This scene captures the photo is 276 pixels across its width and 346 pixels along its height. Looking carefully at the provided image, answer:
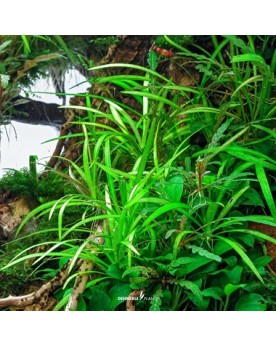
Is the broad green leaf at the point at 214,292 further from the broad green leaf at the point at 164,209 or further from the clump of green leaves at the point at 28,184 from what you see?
the clump of green leaves at the point at 28,184

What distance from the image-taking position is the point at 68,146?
195cm

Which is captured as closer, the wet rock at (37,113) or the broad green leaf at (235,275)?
the broad green leaf at (235,275)

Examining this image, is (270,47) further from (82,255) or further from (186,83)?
(82,255)

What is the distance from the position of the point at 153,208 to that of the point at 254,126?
1.26 ft

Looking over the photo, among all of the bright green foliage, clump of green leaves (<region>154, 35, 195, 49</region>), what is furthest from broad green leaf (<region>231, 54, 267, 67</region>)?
clump of green leaves (<region>154, 35, 195, 49</region>)

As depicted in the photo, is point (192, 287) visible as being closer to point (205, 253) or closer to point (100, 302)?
point (205, 253)

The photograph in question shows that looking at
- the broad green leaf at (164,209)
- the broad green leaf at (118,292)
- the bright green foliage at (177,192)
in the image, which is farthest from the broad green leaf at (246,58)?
the broad green leaf at (118,292)

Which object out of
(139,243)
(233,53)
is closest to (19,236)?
(139,243)

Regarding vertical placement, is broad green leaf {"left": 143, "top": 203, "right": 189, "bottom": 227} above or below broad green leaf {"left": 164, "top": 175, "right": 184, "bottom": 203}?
below

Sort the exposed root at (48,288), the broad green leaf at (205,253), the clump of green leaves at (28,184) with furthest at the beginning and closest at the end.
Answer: the clump of green leaves at (28,184)
the exposed root at (48,288)
the broad green leaf at (205,253)

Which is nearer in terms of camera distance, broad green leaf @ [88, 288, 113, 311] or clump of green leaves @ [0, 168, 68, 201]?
broad green leaf @ [88, 288, 113, 311]

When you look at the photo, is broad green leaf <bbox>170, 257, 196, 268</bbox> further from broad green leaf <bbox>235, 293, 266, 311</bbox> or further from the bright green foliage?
broad green leaf <bbox>235, 293, 266, 311</bbox>

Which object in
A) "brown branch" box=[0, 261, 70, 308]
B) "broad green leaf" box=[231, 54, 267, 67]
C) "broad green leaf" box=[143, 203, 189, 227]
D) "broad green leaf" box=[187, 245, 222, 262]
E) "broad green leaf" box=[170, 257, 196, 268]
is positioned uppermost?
"broad green leaf" box=[231, 54, 267, 67]

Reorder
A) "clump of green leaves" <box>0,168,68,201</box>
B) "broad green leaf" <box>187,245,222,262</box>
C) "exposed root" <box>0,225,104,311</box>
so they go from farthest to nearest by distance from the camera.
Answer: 1. "clump of green leaves" <box>0,168,68,201</box>
2. "exposed root" <box>0,225,104,311</box>
3. "broad green leaf" <box>187,245,222,262</box>
